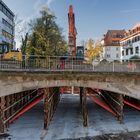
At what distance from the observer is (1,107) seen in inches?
689

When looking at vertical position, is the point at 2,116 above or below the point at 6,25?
below

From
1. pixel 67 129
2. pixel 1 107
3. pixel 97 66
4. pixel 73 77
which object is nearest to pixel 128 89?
pixel 97 66

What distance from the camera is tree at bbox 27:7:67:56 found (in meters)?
40.8

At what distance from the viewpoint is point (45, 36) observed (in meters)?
42.1

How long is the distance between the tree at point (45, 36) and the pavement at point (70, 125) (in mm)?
18658

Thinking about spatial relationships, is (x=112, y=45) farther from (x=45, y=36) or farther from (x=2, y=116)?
(x=2, y=116)

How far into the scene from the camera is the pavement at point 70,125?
1697 cm

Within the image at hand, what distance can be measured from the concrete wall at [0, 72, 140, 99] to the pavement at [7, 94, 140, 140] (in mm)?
3324

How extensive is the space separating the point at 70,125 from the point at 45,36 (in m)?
26.2

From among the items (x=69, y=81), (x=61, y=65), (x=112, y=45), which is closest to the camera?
(x=61, y=65)

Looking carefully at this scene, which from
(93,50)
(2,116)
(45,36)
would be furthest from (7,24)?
(2,116)

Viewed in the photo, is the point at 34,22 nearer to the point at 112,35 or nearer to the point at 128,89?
the point at 128,89

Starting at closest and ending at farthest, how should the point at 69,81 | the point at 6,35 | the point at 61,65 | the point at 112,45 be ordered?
the point at 61,65 < the point at 69,81 < the point at 6,35 < the point at 112,45

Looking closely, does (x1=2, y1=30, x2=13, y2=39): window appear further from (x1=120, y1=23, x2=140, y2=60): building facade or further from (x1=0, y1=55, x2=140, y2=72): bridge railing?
(x1=0, y1=55, x2=140, y2=72): bridge railing
